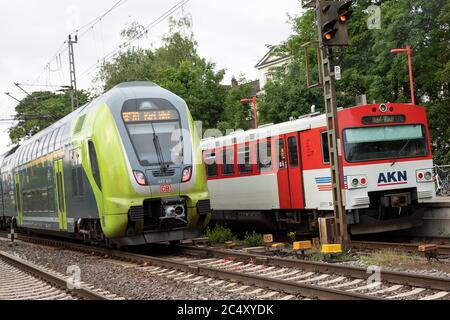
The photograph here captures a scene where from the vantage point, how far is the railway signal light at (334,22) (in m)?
12.8

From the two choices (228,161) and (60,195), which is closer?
(60,195)

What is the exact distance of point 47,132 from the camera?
19578 mm

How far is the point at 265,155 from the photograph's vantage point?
1691 centimetres

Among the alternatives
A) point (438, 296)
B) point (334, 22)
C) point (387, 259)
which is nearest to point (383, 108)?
point (334, 22)

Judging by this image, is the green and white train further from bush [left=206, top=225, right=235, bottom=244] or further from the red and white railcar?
bush [left=206, top=225, right=235, bottom=244]

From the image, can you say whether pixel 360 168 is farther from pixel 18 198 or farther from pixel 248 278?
pixel 18 198

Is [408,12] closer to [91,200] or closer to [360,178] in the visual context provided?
[360,178]

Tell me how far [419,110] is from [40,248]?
12.0 metres

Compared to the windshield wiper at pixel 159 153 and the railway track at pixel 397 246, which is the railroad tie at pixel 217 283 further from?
the railway track at pixel 397 246

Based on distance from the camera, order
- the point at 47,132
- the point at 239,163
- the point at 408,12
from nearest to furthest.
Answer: the point at 239,163, the point at 47,132, the point at 408,12

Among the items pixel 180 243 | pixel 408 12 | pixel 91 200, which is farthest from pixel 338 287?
pixel 408 12

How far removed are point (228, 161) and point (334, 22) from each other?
7.08 metres

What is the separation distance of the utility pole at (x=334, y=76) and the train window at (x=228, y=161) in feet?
18.8

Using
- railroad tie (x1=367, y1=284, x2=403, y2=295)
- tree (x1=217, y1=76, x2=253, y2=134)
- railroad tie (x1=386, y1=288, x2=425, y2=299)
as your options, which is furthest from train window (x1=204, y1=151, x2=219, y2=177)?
railroad tie (x1=386, y1=288, x2=425, y2=299)
